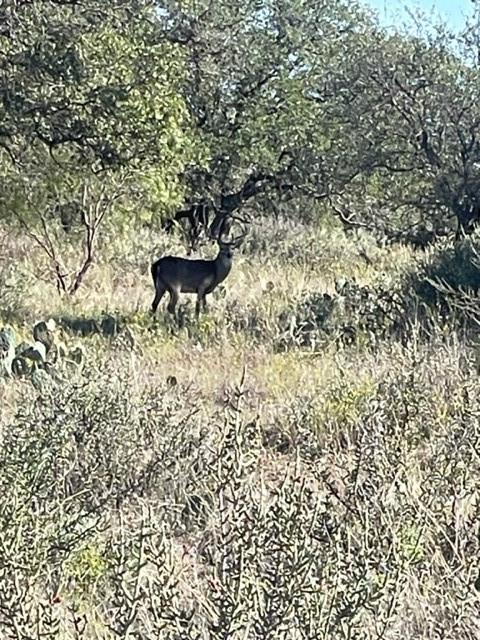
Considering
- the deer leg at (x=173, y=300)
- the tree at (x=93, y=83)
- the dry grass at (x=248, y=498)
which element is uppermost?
the tree at (x=93, y=83)

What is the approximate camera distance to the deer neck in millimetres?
11969

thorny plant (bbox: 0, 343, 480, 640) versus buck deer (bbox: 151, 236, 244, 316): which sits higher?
thorny plant (bbox: 0, 343, 480, 640)

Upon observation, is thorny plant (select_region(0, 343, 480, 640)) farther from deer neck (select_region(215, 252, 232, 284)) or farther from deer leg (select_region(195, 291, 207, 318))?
deer neck (select_region(215, 252, 232, 284))

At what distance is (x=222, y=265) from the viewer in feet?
39.4

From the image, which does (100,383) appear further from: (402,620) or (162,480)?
(402,620)

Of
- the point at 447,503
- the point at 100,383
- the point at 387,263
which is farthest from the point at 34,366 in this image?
the point at 387,263

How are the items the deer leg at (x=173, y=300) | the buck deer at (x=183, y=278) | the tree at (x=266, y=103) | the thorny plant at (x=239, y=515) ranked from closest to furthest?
the thorny plant at (x=239, y=515), the deer leg at (x=173, y=300), the buck deer at (x=183, y=278), the tree at (x=266, y=103)

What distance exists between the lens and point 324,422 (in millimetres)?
5301

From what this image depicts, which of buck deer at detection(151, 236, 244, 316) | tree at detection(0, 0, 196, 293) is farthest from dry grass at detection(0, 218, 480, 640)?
buck deer at detection(151, 236, 244, 316)

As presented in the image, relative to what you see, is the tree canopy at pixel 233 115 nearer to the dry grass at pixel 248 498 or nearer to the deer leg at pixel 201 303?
the deer leg at pixel 201 303

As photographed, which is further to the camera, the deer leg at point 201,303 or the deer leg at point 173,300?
the deer leg at point 173,300

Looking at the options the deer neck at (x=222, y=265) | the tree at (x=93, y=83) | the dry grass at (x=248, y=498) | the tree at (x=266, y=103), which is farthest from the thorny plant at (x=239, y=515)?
the tree at (x=266, y=103)

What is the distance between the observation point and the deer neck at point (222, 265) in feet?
39.3

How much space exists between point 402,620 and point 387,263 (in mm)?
12863
